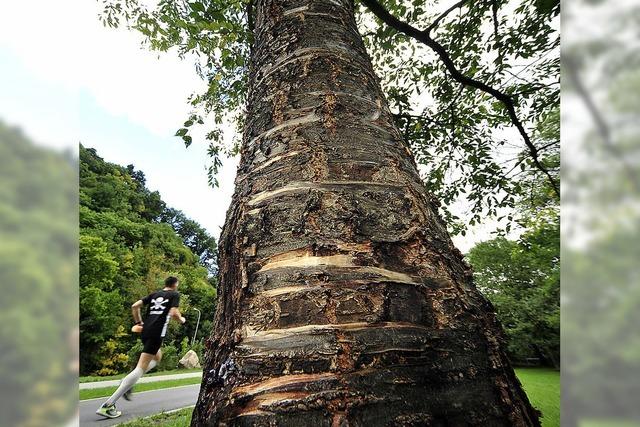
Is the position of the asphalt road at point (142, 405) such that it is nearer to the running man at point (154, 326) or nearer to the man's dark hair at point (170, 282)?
the running man at point (154, 326)

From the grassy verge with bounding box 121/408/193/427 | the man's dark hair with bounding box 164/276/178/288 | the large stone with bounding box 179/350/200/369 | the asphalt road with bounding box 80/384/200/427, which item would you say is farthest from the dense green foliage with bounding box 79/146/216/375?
the grassy verge with bounding box 121/408/193/427

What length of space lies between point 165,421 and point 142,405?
78.2 inches

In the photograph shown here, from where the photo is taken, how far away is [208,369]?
624mm

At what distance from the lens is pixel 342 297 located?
1.87ft

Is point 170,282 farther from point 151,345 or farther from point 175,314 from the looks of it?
point 151,345

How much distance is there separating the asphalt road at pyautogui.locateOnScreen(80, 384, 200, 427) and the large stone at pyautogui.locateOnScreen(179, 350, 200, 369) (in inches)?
356

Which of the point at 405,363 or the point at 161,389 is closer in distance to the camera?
the point at 405,363

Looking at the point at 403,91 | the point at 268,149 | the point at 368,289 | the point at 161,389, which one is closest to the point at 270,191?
the point at 268,149

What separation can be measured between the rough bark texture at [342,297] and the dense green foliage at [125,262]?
9.39 metres

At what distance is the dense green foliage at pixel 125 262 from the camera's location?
50.0 ft

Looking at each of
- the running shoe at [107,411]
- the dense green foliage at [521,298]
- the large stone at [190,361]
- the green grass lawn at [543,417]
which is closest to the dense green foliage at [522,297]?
the dense green foliage at [521,298]
